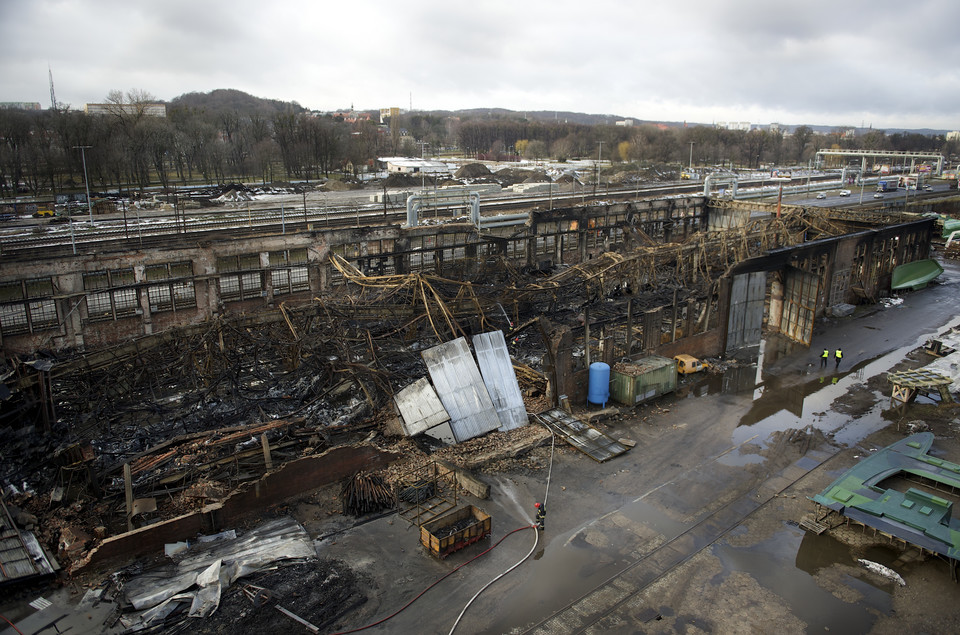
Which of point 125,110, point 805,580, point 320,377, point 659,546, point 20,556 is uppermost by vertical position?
point 125,110

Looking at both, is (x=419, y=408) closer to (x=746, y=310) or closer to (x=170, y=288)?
(x=170, y=288)

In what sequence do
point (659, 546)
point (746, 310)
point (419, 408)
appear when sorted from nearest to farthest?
point (659, 546) → point (419, 408) → point (746, 310)

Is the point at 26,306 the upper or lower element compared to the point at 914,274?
upper

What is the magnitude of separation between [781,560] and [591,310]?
38.0 ft

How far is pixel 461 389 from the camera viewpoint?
17.4 m

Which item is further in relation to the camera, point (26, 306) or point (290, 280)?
point (290, 280)

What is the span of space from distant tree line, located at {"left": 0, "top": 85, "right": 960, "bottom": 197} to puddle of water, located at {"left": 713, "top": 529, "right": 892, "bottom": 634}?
44369 mm

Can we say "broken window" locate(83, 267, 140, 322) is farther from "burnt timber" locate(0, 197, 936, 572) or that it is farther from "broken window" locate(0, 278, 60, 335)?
"broken window" locate(0, 278, 60, 335)

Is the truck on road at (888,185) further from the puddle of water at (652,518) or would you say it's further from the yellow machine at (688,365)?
Answer: the puddle of water at (652,518)

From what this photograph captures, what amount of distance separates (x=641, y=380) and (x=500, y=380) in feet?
16.5

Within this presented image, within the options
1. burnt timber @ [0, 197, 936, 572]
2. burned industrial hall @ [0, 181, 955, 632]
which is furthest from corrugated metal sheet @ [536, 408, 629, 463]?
burnt timber @ [0, 197, 936, 572]

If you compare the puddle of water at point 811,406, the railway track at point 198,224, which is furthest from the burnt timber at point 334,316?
the railway track at point 198,224

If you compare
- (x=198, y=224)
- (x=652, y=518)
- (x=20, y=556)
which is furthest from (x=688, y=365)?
(x=198, y=224)

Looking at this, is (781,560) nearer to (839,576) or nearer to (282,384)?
(839,576)
